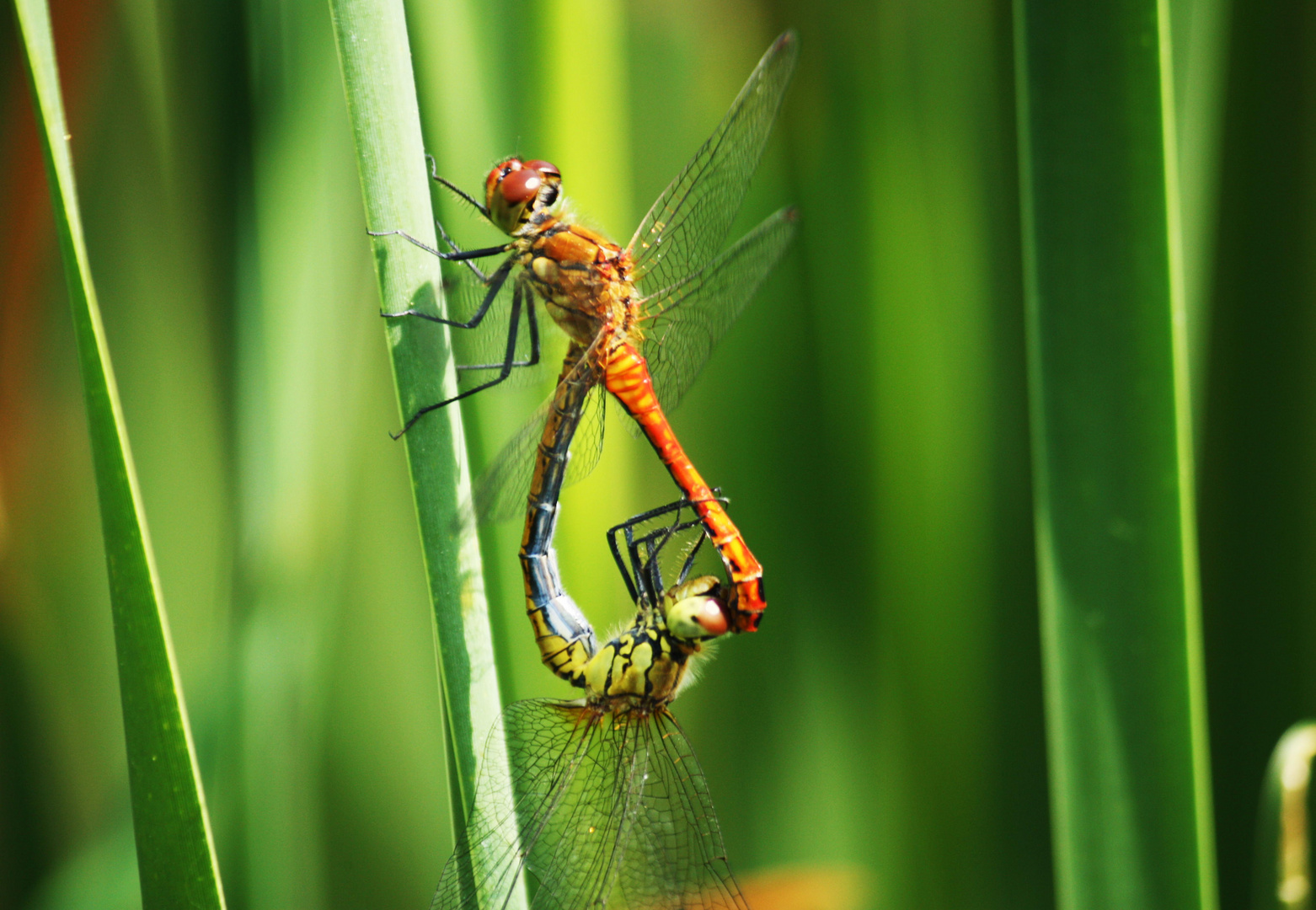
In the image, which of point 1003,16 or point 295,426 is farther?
point 1003,16

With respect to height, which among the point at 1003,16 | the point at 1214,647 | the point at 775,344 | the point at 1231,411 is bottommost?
the point at 1214,647

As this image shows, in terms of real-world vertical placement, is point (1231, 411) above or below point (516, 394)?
below

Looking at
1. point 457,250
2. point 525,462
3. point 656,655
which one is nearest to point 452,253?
point 457,250

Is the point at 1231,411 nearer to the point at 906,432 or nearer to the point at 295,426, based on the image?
the point at 906,432

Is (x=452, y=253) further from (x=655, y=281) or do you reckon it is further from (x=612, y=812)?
(x=612, y=812)

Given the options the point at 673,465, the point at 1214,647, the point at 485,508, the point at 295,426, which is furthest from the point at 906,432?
the point at 295,426

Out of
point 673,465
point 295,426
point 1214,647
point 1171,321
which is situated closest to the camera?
point 1171,321

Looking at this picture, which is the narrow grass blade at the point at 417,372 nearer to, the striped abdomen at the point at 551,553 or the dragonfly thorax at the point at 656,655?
the striped abdomen at the point at 551,553
